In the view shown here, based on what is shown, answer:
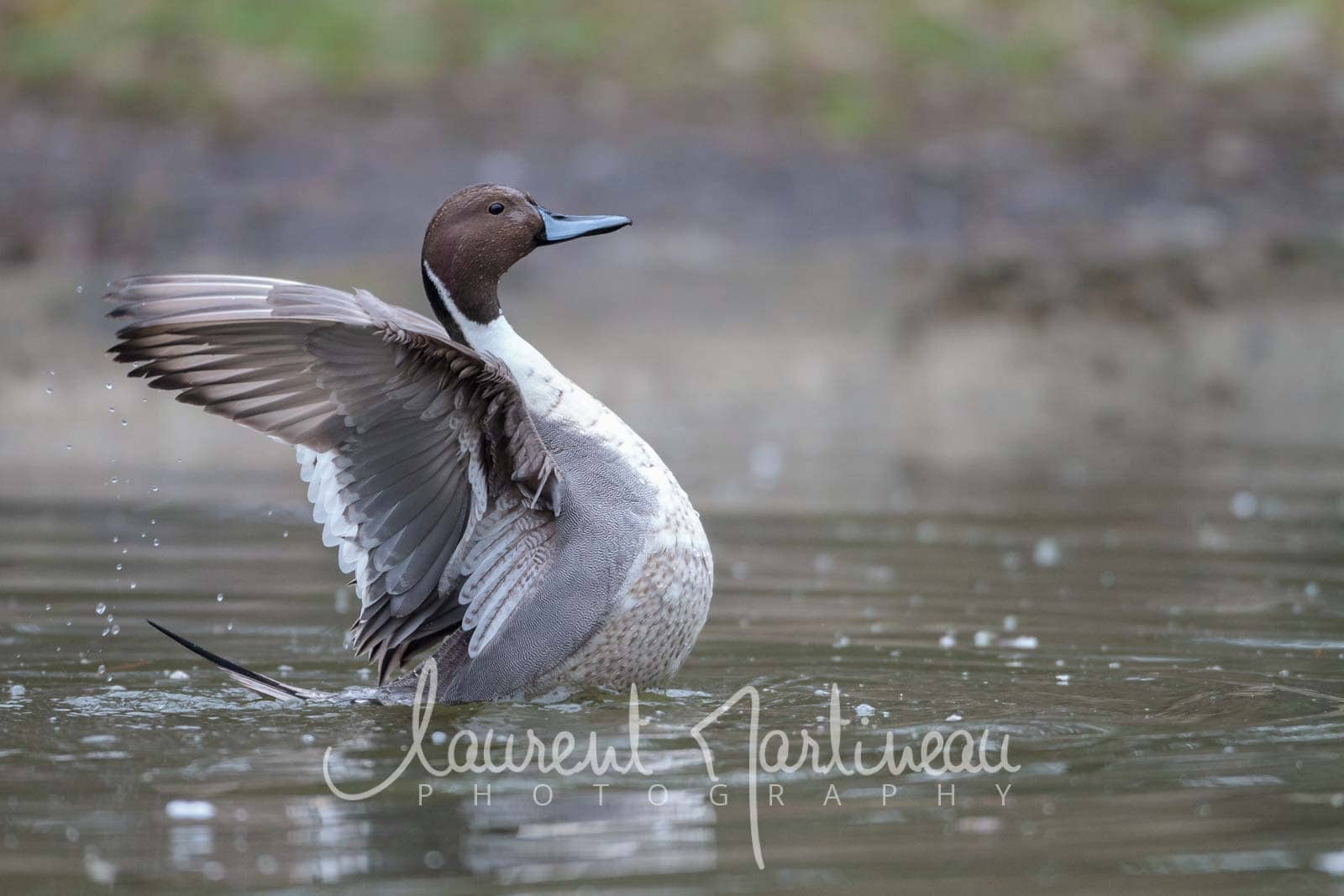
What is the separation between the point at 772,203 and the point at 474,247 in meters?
10.7

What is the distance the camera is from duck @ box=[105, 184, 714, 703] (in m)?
4.73

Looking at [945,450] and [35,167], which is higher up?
[35,167]

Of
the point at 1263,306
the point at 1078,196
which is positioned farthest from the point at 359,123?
the point at 1263,306

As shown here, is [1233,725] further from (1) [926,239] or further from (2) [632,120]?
(2) [632,120]

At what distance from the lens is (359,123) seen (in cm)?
1620

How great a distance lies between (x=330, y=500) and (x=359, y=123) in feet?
38.5

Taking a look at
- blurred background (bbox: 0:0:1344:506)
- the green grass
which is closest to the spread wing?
blurred background (bbox: 0:0:1344:506)

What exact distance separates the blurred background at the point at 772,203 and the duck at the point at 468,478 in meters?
5.01

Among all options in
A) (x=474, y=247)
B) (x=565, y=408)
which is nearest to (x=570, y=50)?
(x=474, y=247)

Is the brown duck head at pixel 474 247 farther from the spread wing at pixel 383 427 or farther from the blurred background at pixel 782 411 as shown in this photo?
the blurred background at pixel 782 411

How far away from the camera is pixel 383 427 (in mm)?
4902

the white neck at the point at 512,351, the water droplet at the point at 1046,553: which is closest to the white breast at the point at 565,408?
the white neck at the point at 512,351

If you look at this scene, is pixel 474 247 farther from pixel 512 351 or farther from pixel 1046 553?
pixel 1046 553
